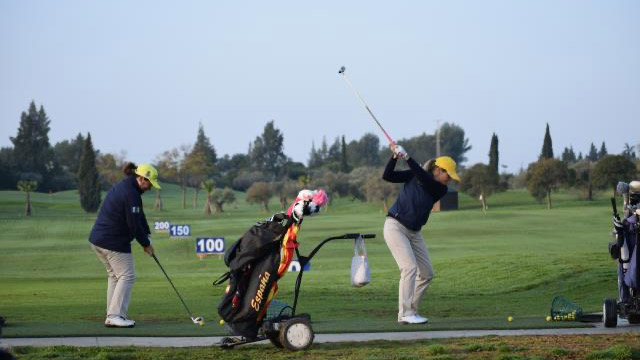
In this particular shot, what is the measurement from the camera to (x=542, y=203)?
9700 centimetres

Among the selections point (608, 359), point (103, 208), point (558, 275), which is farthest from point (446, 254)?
point (608, 359)

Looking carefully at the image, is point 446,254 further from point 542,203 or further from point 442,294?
point 542,203

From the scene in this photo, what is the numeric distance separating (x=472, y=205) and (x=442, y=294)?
267 ft

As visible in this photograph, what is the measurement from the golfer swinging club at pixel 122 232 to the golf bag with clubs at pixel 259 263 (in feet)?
8.75

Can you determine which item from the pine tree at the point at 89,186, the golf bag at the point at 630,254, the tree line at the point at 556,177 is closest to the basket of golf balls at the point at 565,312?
the golf bag at the point at 630,254

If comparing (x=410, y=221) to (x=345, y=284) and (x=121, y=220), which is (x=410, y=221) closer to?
(x=121, y=220)

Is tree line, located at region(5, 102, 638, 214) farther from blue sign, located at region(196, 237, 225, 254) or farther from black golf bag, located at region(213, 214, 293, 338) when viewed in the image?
black golf bag, located at region(213, 214, 293, 338)

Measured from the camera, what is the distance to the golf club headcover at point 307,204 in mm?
10398

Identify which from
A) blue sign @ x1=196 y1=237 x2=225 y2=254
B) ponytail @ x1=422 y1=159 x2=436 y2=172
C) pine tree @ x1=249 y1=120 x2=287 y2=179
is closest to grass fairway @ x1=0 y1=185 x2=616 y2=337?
blue sign @ x1=196 y1=237 x2=225 y2=254

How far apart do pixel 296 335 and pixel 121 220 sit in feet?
12.1

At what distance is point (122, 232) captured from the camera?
1309 centimetres

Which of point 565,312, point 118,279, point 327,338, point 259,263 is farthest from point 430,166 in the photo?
point 118,279

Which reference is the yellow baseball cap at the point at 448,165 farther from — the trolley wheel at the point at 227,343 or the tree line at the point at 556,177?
the tree line at the point at 556,177

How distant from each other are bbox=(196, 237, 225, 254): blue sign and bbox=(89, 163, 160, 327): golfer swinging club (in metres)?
24.5
